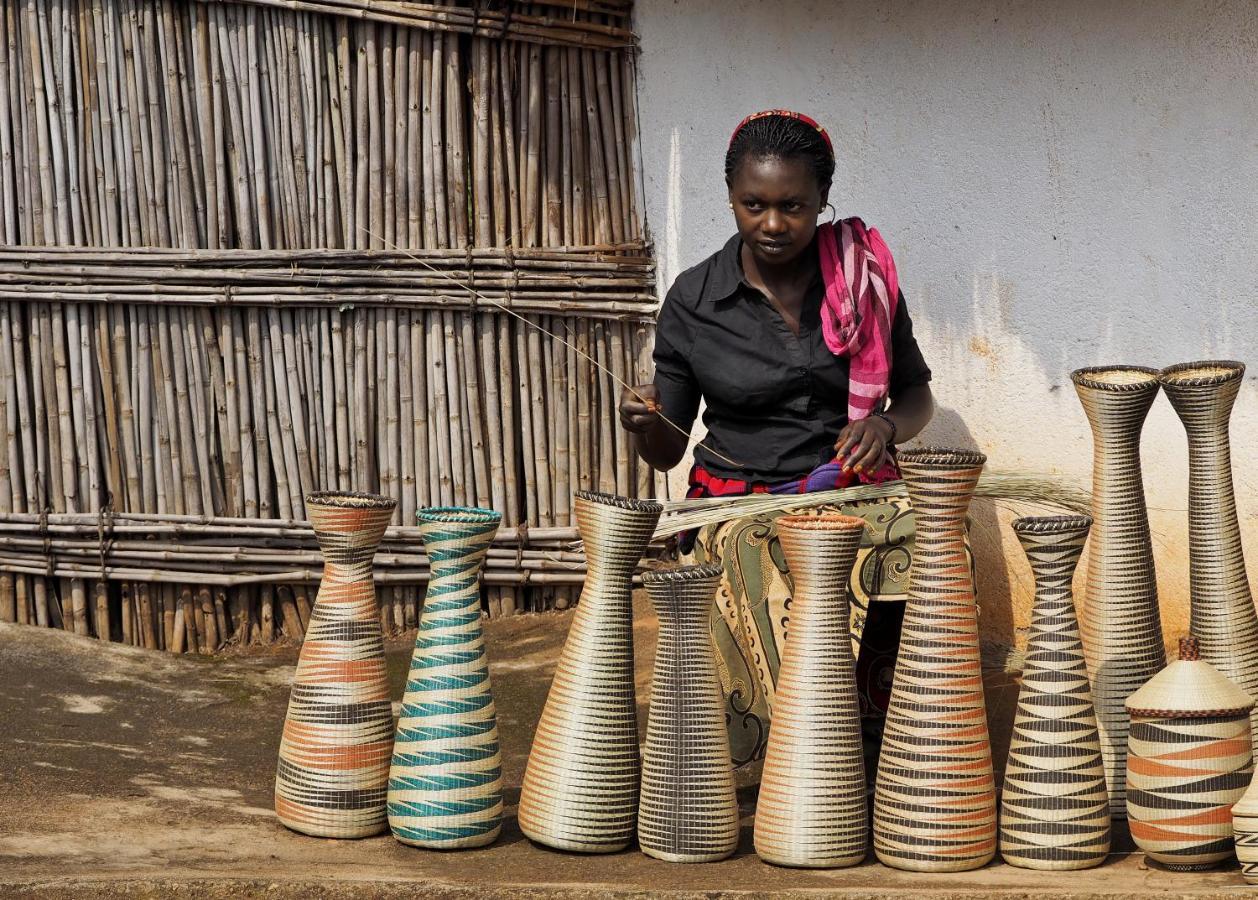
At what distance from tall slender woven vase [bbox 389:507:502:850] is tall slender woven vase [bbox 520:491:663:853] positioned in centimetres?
10

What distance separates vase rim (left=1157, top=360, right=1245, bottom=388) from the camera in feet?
10.3

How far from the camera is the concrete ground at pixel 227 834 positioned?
9.30ft

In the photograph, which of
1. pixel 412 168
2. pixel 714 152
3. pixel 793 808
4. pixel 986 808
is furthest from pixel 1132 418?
pixel 412 168

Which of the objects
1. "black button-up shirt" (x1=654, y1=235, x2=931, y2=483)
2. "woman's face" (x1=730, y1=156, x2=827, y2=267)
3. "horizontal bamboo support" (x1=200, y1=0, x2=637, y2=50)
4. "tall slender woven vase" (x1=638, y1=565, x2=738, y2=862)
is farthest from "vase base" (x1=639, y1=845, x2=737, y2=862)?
"horizontal bamboo support" (x1=200, y1=0, x2=637, y2=50)

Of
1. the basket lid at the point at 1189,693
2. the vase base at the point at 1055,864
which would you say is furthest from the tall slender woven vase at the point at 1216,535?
the vase base at the point at 1055,864

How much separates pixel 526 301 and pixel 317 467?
89 cm

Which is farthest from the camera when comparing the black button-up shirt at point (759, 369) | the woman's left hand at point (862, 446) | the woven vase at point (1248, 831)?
the black button-up shirt at point (759, 369)

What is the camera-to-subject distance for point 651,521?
3.09 m

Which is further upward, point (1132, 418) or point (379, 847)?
point (1132, 418)

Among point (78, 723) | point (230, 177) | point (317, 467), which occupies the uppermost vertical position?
point (230, 177)

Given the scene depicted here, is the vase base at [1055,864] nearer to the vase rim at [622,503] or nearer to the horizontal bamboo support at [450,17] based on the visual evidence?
the vase rim at [622,503]

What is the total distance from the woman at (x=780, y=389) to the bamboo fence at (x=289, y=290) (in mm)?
1114

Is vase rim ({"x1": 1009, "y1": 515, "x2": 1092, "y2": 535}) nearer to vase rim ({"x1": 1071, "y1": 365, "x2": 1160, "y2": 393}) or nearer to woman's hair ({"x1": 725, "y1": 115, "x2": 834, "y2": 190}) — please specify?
vase rim ({"x1": 1071, "y1": 365, "x2": 1160, "y2": 393})

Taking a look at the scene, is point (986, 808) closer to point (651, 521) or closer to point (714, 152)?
point (651, 521)
